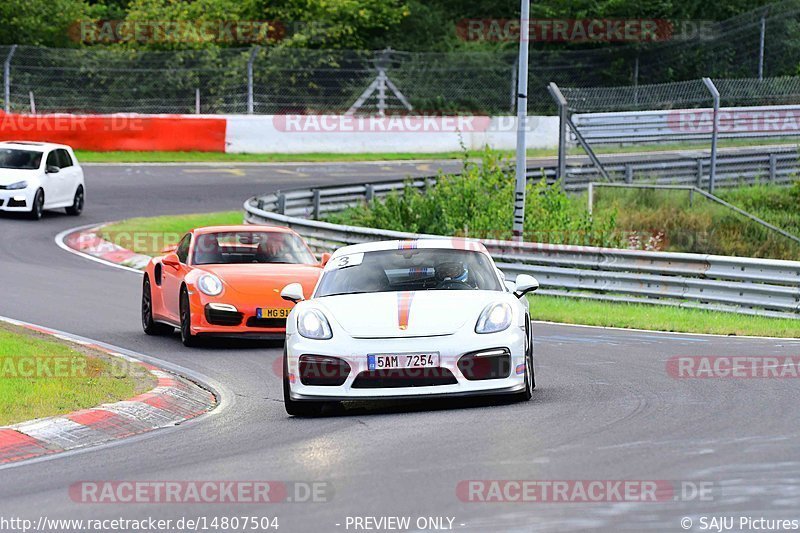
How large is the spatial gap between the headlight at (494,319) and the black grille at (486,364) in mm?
185

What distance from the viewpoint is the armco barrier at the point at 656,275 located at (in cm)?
1691

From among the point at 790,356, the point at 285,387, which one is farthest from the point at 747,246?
the point at 285,387

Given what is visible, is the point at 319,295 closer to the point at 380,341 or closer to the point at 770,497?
the point at 380,341

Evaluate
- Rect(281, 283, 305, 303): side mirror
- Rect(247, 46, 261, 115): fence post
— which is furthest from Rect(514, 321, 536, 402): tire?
Rect(247, 46, 261, 115): fence post

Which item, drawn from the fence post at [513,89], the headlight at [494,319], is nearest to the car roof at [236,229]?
the headlight at [494,319]

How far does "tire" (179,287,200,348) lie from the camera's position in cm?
1443

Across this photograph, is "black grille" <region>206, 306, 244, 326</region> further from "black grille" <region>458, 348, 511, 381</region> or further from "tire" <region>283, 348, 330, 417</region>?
"black grille" <region>458, 348, 511, 381</region>

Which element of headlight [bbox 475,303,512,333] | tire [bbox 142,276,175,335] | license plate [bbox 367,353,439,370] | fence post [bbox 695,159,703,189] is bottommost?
tire [bbox 142,276,175,335]

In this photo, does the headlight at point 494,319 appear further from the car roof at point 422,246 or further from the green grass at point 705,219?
the green grass at point 705,219

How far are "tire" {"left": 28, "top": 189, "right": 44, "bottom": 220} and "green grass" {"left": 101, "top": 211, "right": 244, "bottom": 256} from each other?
1.70 meters

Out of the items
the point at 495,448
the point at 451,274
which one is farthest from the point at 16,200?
the point at 495,448

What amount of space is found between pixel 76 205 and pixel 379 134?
50.6ft

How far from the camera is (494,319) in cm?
996

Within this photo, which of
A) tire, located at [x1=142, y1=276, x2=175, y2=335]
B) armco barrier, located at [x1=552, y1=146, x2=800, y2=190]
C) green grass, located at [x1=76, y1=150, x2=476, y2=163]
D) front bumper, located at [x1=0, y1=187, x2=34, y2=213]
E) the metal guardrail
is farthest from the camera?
green grass, located at [x1=76, y1=150, x2=476, y2=163]
